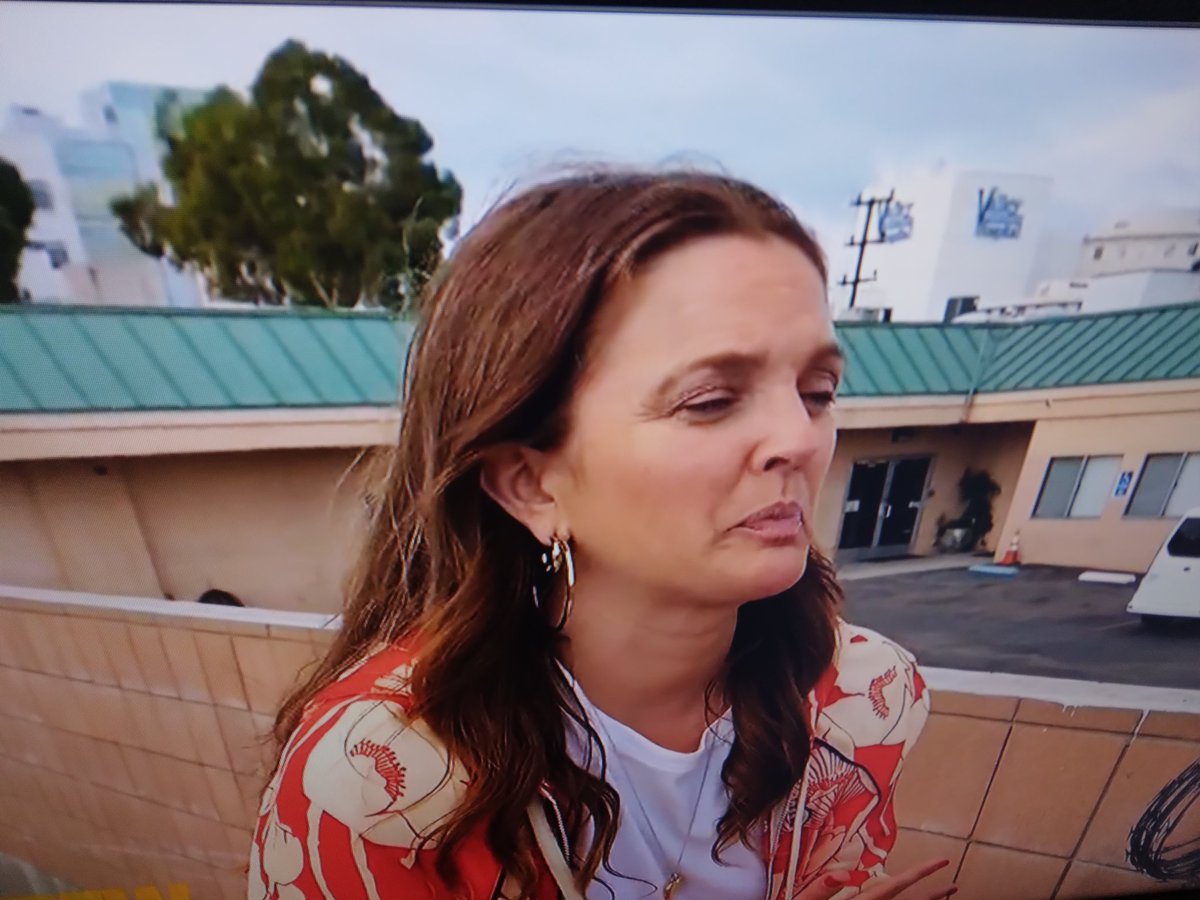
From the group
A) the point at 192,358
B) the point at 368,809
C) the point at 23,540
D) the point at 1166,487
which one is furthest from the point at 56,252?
the point at 1166,487

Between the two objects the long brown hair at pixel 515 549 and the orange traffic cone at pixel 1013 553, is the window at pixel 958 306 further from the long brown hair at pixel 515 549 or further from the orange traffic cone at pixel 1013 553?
the orange traffic cone at pixel 1013 553

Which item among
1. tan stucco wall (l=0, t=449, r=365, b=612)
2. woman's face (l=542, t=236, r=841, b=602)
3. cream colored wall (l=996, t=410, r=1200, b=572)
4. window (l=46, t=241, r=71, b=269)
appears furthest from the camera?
cream colored wall (l=996, t=410, r=1200, b=572)

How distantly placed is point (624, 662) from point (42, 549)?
2.66 ft

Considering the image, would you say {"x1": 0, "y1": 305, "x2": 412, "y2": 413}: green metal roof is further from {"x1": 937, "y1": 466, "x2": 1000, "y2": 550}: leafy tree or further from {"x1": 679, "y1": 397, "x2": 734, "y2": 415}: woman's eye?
{"x1": 937, "y1": 466, "x2": 1000, "y2": 550}: leafy tree

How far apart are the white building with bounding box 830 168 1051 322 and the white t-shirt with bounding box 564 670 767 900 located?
2.00 ft

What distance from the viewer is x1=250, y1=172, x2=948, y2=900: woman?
0.57 meters

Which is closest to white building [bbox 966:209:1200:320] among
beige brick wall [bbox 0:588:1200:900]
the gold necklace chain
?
beige brick wall [bbox 0:588:1200:900]

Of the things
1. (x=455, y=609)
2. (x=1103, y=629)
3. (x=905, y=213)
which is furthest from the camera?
(x=1103, y=629)

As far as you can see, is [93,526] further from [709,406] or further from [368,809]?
[709,406]

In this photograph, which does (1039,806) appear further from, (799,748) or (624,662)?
(624,662)

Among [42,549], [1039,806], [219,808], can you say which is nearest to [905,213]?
[1039,806]

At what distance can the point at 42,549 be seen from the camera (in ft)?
2.63

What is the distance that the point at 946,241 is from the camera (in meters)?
0.79

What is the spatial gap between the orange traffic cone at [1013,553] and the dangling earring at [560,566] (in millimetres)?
709
